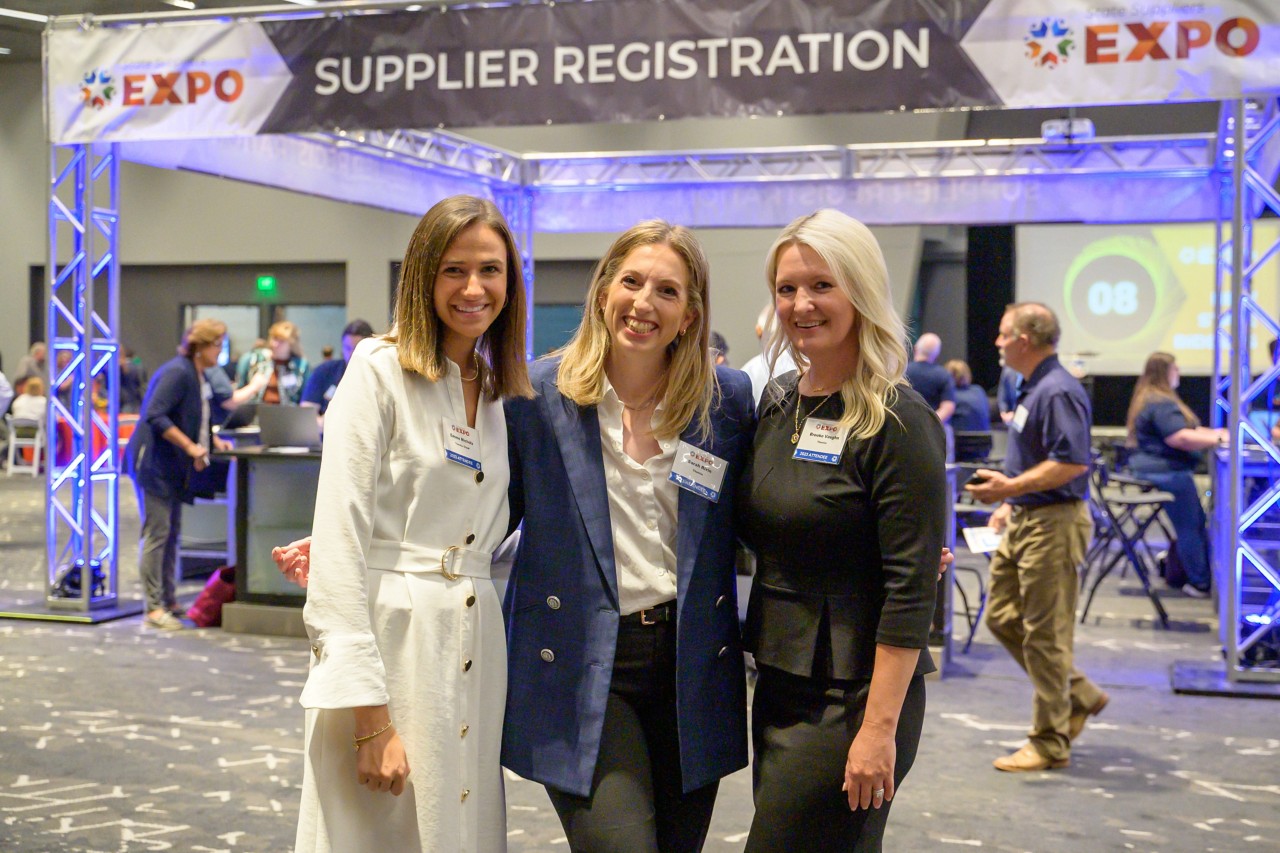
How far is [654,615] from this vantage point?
6.56 feet

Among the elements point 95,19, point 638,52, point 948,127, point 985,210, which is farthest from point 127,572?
point 948,127

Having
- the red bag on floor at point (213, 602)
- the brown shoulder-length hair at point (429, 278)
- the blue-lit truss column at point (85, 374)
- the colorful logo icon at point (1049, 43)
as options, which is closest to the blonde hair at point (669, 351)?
the brown shoulder-length hair at point (429, 278)

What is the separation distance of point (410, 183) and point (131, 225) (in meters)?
10.3

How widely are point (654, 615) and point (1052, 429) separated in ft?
9.14

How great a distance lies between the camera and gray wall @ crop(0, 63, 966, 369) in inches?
587

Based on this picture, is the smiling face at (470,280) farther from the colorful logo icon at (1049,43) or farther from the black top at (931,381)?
the black top at (931,381)

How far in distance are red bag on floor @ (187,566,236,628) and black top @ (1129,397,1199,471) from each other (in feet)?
18.3

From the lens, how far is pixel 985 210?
→ 382 inches

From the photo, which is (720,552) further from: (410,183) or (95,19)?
(410,183)

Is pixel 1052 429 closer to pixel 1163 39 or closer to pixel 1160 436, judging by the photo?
pixel 1163 39

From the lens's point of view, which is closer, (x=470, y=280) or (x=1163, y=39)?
(x=470, y=280)

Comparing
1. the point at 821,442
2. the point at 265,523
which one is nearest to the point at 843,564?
the point at 821,442

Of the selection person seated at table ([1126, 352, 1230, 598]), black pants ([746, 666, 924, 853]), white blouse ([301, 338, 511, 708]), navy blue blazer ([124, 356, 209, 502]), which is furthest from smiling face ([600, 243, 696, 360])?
person seated at table ([1126, 352, 1230, 598])

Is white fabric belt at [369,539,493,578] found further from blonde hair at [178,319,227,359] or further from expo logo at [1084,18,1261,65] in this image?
blonde hair at [178,319,227,359]
